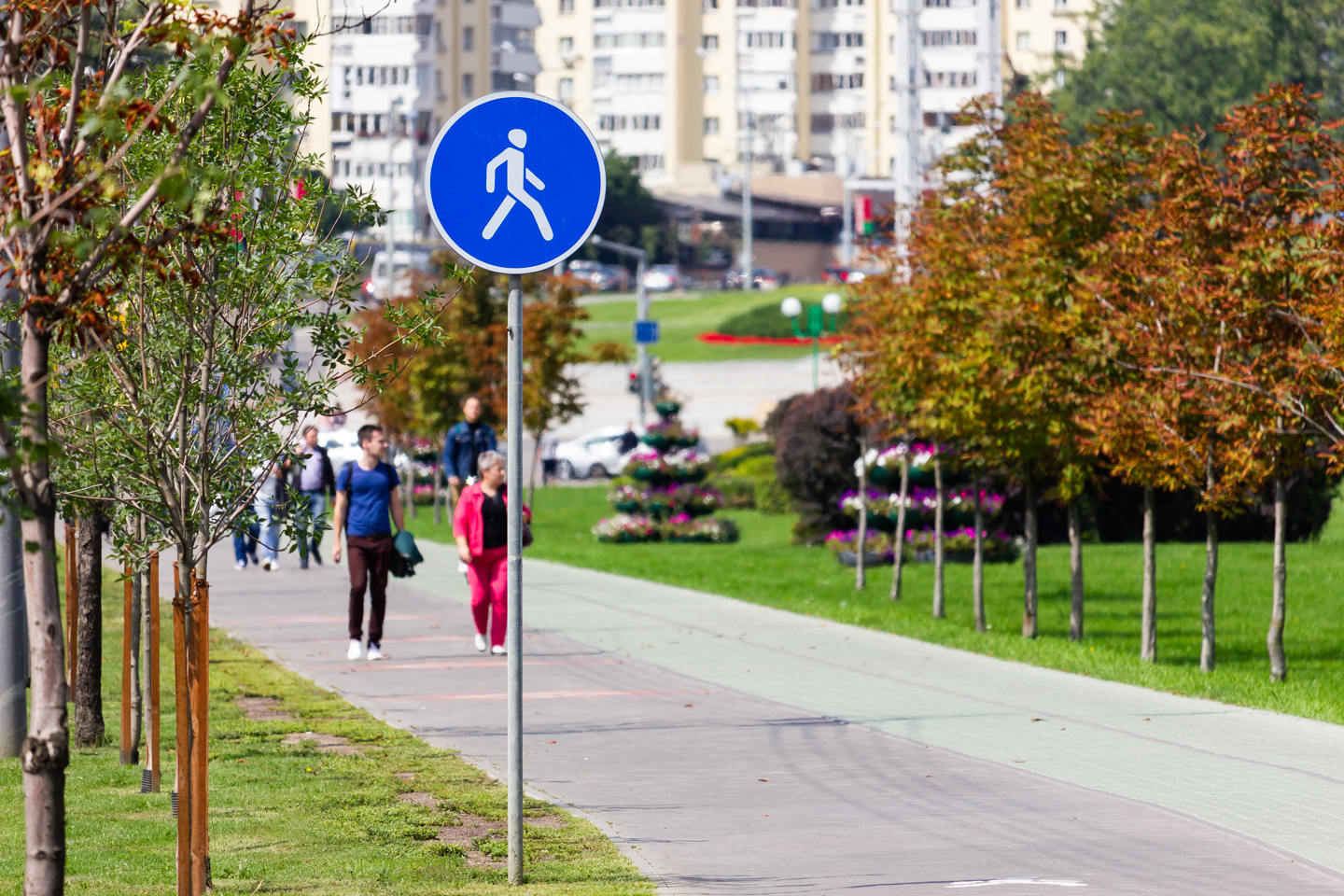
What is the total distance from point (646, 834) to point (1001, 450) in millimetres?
8624

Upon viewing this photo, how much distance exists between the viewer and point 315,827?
7.64 meters

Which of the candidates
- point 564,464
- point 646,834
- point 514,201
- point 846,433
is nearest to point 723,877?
point 646,834

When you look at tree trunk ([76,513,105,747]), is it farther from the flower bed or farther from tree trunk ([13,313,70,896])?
the flower bed

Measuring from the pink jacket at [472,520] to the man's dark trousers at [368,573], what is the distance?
535 mm

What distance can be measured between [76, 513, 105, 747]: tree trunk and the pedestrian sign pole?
3.22 m

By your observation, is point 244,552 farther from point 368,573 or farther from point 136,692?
point 136,692

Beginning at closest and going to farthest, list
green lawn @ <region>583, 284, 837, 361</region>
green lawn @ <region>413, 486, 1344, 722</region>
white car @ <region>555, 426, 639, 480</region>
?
green lawn @ <region>413, 486, 1344, 722</region>, white car @ <region>555, 426, 639, 480</region>, green lawn @ <region>583, 284, 837, 361</region>

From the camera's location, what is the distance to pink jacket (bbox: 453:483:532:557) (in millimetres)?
13844

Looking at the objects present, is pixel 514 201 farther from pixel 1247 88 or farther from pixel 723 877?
pixel 1247 88

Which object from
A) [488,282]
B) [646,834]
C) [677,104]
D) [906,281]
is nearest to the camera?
[646,834]

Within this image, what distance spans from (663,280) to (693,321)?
56.7 ft

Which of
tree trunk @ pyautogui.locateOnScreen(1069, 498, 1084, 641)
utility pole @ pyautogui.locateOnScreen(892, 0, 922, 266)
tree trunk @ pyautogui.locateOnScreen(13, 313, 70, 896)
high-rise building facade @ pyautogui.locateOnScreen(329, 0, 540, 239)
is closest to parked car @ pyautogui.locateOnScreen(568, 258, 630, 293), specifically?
high-rise building facade @ pyautogui.locateOnScreen(329, 0, 540, 239)

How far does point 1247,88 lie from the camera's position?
7588cm

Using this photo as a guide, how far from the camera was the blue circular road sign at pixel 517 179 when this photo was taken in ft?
22.4
